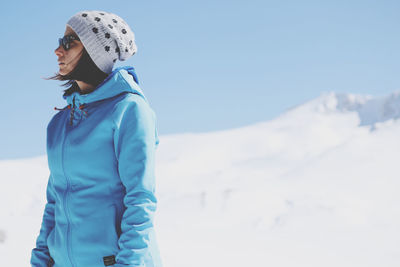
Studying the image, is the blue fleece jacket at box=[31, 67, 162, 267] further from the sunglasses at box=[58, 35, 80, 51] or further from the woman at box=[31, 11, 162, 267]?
the sunglasses at box=[58, 35, 80, 51]

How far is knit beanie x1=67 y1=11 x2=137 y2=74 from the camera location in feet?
5.65

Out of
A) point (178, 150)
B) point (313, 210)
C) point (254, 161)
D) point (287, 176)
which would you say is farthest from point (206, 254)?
point (178, 150)

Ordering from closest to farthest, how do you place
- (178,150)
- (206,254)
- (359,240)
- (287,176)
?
(206,254), (359,240), (287,176), (178,150)

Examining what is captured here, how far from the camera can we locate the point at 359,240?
10.6 metres

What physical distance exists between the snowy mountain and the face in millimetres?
3725

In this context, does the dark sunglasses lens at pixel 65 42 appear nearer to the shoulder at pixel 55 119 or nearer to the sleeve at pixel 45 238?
the shoulder at pixel 55 119

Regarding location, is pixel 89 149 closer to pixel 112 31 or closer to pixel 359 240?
pixel 112 31

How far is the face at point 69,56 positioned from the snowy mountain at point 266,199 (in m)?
3.73

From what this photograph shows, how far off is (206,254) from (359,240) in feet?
20.2

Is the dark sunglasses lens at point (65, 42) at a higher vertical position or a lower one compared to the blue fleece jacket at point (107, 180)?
higher

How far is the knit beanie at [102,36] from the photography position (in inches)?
67.8

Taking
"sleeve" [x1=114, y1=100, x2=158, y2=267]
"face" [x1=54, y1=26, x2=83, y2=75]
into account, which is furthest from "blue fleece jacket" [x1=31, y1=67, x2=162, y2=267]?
"face" [x1=54, y1=26, x2=83, y2=75]

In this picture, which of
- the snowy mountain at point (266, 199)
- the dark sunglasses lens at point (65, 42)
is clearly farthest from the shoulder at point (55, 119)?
the snowy mountain at point (266, 199)

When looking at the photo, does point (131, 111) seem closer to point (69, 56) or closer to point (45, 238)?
point (69, 56)
